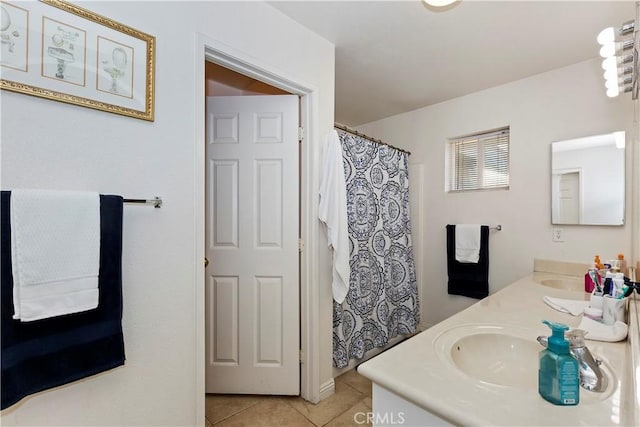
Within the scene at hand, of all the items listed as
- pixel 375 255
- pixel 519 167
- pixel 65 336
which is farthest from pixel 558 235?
pixel 65 336

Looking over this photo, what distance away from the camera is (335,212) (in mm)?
1809

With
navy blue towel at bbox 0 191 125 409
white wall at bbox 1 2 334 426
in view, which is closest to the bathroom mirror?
white wall at bbox 1 2 334 426

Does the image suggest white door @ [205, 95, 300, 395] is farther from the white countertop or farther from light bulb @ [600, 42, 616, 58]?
light bulb @ [600, 42, 616, 58]

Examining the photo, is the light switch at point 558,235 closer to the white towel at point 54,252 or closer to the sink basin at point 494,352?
the sink basin at point 494,352

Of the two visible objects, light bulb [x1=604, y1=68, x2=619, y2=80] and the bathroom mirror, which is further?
the bathroom mirror

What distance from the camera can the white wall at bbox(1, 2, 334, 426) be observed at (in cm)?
95

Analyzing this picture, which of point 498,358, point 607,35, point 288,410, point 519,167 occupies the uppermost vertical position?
point 607,35

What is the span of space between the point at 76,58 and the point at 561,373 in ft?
5.64

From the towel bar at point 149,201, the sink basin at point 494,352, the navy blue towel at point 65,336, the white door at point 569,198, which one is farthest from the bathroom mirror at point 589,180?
the navy blue towel at point 65,336

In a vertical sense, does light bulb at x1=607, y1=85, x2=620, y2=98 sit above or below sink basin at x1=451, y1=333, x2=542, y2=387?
above

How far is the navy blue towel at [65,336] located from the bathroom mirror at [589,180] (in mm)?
2759

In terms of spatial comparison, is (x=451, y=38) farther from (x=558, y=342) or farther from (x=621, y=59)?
(x=558, y=342)

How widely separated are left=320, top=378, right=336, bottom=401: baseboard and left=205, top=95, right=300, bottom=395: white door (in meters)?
0.18

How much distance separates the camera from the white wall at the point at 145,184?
3.13 feet
